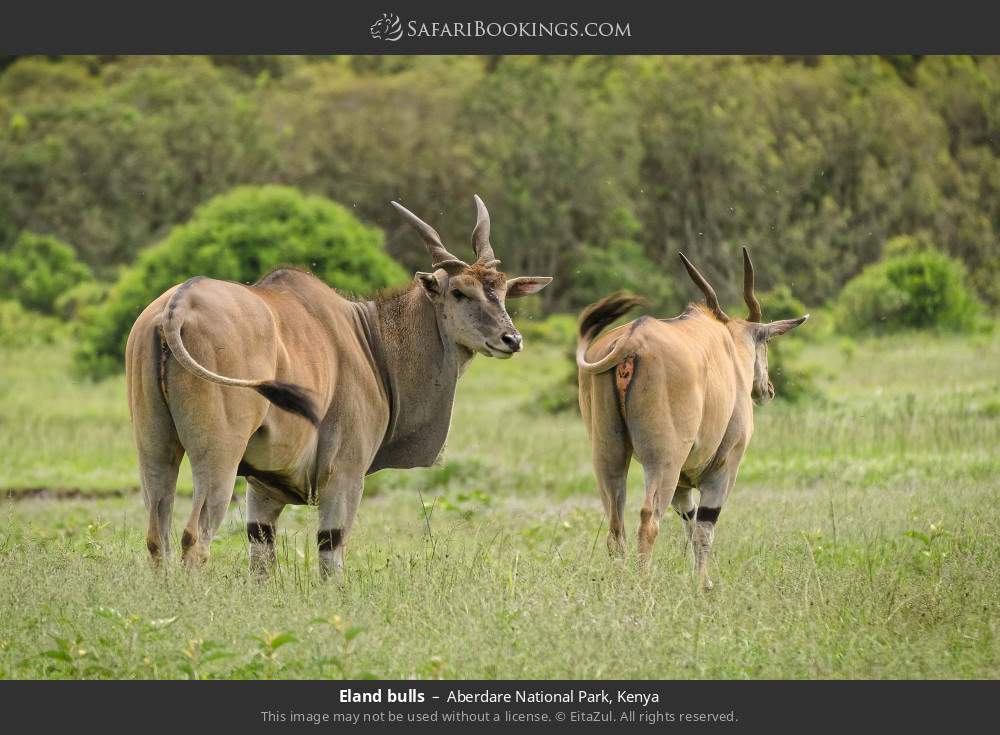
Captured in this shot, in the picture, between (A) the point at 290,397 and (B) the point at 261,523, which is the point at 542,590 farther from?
(B) the point at 261,523

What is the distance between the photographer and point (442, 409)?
8914 millimetres

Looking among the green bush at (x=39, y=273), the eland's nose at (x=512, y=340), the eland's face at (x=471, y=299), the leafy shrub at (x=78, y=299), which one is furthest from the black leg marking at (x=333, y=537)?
the green bush at (x=39, y=273)

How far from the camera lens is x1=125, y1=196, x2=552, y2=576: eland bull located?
7.23 m

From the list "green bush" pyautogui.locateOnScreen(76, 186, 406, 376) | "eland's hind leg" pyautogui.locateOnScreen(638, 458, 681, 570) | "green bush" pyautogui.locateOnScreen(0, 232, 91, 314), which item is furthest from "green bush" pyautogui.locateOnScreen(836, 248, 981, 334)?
"eland's hind leg" pyautogui.locateOnScreen(638, 458, 681, 570)

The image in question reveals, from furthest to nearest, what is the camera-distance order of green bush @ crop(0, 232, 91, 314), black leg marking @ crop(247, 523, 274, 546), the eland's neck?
green bush @ crop(0, 232, 91, 314) → the eland's neck → black leg marking @ crop(247, 523, 274, 546)

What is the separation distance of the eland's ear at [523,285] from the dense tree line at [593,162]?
72.5 ft

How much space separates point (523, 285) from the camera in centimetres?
902

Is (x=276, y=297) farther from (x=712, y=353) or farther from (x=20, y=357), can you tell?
(x=20, y=357)

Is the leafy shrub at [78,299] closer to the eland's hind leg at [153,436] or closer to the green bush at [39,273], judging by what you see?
the green bush at [39,273]

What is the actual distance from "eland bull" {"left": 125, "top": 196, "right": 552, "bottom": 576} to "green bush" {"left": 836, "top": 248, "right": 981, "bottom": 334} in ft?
57.6

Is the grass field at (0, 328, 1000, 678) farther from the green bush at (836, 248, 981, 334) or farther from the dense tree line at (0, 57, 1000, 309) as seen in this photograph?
the dense tree line at (0, 57, 1000, 309)

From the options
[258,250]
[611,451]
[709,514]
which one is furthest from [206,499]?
[258,250]

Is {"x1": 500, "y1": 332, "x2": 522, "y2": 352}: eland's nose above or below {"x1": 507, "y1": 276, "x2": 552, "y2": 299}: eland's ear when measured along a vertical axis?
below

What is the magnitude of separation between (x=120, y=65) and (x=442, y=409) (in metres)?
47.0
